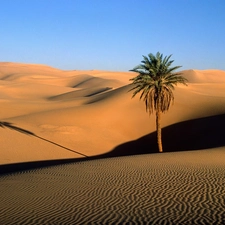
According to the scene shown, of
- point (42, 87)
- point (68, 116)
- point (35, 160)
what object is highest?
point (42, 87)

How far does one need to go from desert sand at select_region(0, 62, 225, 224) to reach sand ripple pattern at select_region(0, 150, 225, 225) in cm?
2

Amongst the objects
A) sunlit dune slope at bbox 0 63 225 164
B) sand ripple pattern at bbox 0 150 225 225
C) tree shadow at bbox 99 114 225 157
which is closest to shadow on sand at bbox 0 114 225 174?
tree shadow at bbox 99 114 225 157

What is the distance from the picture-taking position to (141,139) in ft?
105

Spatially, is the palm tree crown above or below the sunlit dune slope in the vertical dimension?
above

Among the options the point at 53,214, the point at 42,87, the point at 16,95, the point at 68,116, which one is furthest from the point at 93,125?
the point at 42,87

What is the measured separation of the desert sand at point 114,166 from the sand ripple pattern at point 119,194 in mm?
22

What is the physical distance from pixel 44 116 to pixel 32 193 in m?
25.6

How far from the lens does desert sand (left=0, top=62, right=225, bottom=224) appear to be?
938 centimetres

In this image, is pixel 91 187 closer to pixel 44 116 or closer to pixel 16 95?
pixel 44 116

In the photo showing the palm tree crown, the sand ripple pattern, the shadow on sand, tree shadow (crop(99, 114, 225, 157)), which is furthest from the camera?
tree shadow (crop(99, 114, 225, 157))

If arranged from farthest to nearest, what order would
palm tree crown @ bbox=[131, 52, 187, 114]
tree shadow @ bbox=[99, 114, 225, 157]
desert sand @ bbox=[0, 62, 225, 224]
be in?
tree shadow @ bbox=[99, 114, 225, 157] < palm tree crown @ bbox=[131, 52, 187, 114] < desert sand @ bbox=[0, 62, 225, 224]

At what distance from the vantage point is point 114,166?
16.8 m

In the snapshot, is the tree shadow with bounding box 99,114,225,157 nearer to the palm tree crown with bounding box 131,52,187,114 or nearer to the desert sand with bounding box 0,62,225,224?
the desert sand with bounding box 0,62,225,224

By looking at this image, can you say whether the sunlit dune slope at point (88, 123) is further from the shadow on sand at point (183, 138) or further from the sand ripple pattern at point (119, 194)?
the sand ripple pattern at point (119, 194)
